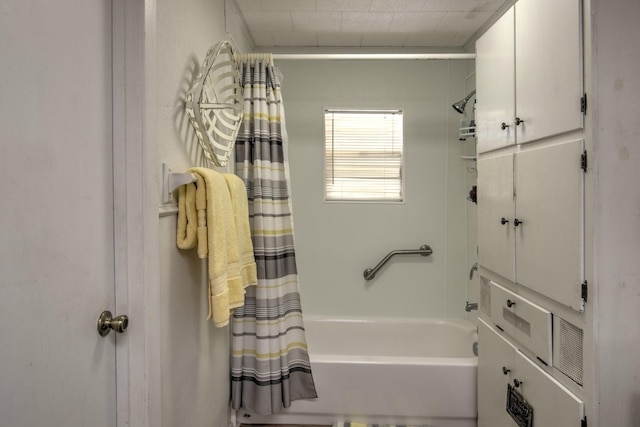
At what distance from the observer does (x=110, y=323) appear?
105 centimetres

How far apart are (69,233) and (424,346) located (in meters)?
2.65

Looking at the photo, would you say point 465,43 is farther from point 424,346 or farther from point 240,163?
point 424,346

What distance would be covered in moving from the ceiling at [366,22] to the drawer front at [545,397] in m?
1.99

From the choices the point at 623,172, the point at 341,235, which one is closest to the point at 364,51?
the point at 341,235

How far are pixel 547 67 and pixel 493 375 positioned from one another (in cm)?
138

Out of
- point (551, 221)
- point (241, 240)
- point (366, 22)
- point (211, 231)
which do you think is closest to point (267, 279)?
point (241, 240)

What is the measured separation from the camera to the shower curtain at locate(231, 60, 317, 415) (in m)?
2.13

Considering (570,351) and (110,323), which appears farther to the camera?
(570,351)

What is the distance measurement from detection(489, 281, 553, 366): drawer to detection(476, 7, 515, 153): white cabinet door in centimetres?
66

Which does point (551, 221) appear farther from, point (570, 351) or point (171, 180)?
point (171, 180)

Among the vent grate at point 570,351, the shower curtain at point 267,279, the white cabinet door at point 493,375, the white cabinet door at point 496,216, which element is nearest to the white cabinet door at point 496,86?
the white cabinet door at point 496,216

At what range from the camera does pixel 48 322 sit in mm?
830

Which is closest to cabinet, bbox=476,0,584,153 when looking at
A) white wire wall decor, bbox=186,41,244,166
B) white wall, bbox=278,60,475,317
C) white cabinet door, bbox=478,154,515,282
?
white cabinet door, bbox=478,154,515,282

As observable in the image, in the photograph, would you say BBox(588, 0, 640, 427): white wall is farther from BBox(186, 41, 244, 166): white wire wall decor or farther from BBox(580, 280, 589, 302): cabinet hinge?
BBox(186, 41, 244, 166): white wire wall decor
